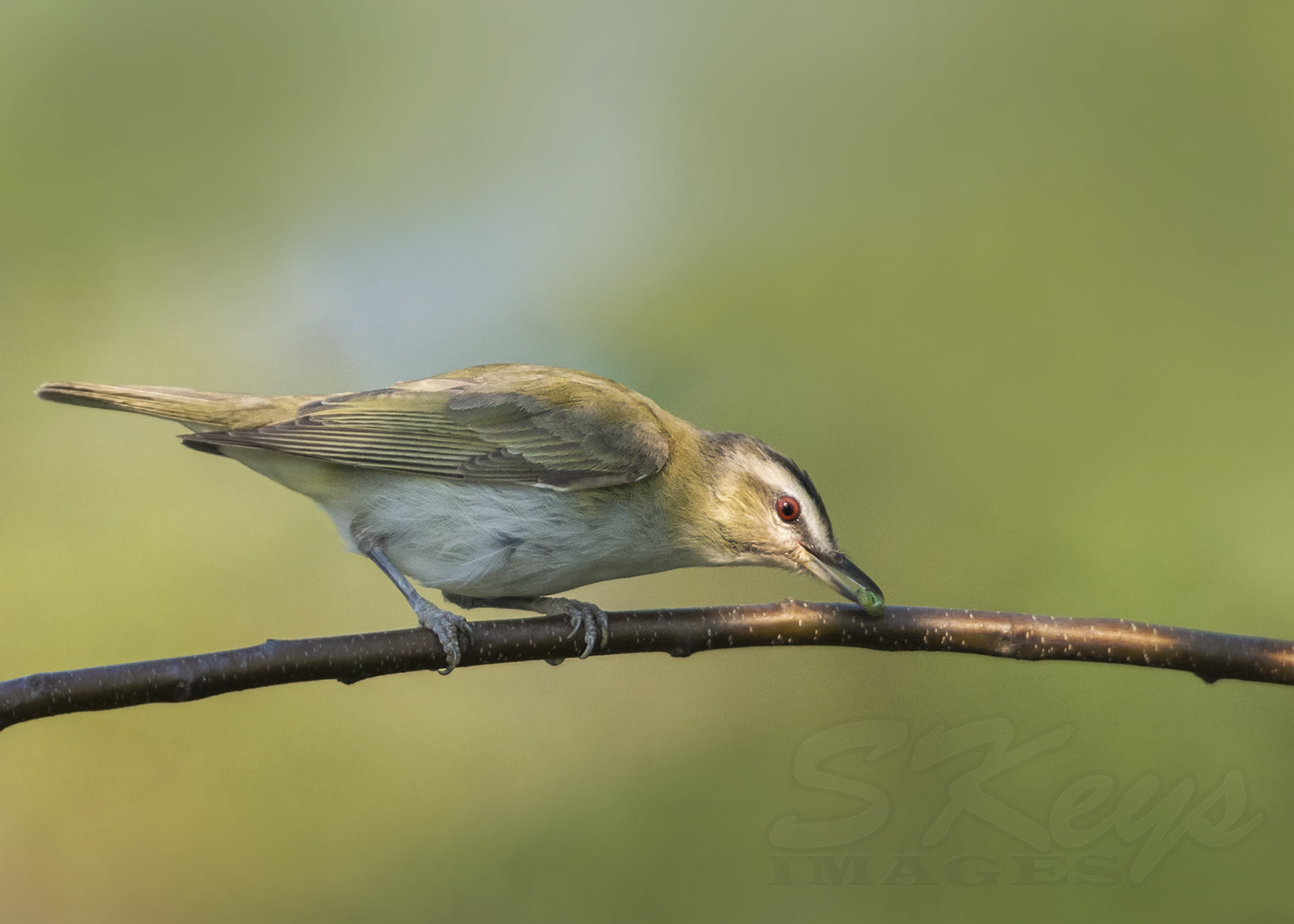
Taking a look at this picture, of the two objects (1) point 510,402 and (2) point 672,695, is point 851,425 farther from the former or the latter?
(1) point 510,402

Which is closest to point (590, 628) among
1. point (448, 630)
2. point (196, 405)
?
point (448, 630)

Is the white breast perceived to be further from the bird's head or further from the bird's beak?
the bird's beak

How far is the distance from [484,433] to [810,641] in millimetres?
1727

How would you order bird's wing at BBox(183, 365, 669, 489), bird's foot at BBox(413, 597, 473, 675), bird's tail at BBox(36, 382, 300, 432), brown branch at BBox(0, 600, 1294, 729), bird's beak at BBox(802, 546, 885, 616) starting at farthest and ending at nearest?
1. bird's wing at BBox(183, 365, 669, 489)
2. bird's tail at BBox(36, 382, 300, 432)
3. bird's beak at BBox(802, 546, 885, 616)
4. bird's foot at BBox(413, 597, 473, 675)
5. brown branch at BBox(0, 600, 1294, 729)

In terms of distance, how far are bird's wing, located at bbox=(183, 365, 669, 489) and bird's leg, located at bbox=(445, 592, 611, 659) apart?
527 mm

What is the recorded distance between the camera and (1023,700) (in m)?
5.30

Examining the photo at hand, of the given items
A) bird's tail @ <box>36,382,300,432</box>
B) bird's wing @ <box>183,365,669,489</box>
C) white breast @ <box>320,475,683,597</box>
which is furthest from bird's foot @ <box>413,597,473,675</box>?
bird's tail @ <box>36,382,300,432</box>

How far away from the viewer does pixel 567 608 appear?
434 centimetres

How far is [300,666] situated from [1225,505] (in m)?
4.77

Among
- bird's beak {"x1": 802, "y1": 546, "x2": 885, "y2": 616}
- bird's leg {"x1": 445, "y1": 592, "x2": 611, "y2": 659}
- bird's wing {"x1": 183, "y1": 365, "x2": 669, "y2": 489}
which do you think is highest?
bird's wing {"x1": 183, "y1": 365, "x2": 669, "y2": 489}

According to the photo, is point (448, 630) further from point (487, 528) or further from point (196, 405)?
point (196, 405)

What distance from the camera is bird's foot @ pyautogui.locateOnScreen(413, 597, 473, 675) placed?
348cm

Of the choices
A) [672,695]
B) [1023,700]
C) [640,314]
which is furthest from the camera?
[640,314]

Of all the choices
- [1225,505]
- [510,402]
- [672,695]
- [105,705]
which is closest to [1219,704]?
[1225,505]
